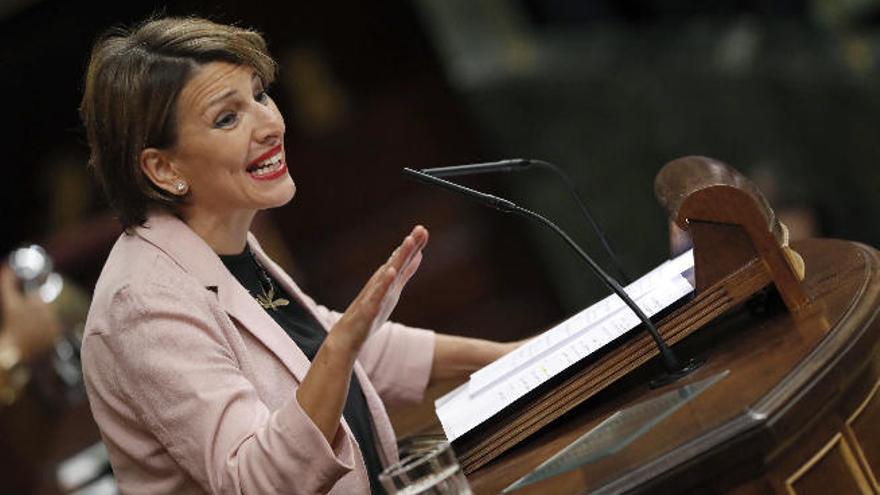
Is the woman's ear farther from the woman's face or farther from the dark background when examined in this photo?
the dark background

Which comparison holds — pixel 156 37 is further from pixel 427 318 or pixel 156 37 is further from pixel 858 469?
pixel 427 318

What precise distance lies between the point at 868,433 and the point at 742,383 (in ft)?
0.68

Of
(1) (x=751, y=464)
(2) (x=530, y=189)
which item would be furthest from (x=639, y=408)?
(2) (x=530, y=189)

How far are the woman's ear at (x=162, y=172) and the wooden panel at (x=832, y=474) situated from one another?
95 centimetres

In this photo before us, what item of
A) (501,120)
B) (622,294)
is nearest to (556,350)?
(622,294)

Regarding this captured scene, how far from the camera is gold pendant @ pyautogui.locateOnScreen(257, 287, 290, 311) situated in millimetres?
2323

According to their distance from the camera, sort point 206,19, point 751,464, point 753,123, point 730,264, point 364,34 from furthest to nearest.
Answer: point 364,34 → point 753,123 → point 206,19 → point 730,264 → point 751,464

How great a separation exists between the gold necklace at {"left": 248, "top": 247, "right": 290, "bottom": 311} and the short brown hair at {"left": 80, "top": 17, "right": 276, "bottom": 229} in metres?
0.21

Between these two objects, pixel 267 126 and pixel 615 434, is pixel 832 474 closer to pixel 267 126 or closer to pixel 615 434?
pixel 615 434

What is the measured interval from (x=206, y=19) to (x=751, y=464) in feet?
3.45

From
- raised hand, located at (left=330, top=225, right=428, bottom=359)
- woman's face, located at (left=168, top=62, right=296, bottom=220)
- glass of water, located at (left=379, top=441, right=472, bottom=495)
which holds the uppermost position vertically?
woman's face, located at (left=168, top=62, right=296, bottom=220)

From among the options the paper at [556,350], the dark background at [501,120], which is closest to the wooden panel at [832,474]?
the paper at [556,350]

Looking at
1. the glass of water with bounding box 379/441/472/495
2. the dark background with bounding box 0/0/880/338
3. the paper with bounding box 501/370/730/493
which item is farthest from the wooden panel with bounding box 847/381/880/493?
the dark background with bounding box 0/0/880/338

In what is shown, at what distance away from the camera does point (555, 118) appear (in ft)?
19.3
